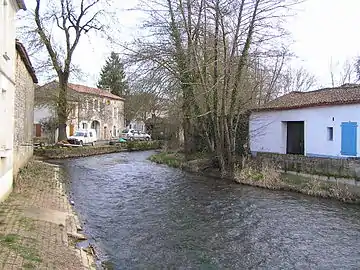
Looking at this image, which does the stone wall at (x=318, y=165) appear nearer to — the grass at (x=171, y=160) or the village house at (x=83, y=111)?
the grass at (x=171, y=160)

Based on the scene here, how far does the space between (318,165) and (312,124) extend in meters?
3.02

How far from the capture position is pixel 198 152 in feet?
88.5

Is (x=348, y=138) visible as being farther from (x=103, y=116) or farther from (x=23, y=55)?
(x=103, y=116)

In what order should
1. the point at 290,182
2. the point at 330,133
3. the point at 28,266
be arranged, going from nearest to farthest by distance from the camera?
the point at 28,266, the point at 290,182, the point at 330,133

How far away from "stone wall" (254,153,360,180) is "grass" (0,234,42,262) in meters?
12.2

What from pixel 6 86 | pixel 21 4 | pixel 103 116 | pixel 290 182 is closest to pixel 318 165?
pixel 290 182

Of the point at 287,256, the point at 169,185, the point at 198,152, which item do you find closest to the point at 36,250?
the point at 287,256

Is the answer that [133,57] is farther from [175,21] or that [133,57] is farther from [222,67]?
[222,67]

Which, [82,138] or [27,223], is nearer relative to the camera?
[27,223]

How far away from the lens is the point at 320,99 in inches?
766

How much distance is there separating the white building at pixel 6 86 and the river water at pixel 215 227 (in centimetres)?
225

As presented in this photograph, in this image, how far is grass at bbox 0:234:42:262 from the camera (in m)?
5.81

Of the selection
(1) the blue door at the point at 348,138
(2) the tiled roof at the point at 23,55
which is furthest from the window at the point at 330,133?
(2) the tiled roof at the point at 23,55

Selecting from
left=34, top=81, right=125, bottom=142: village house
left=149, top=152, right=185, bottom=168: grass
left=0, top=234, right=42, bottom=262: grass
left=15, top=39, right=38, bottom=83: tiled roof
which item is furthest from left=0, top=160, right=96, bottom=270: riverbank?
left=34, top=81, right=125, bottom=142: village house
